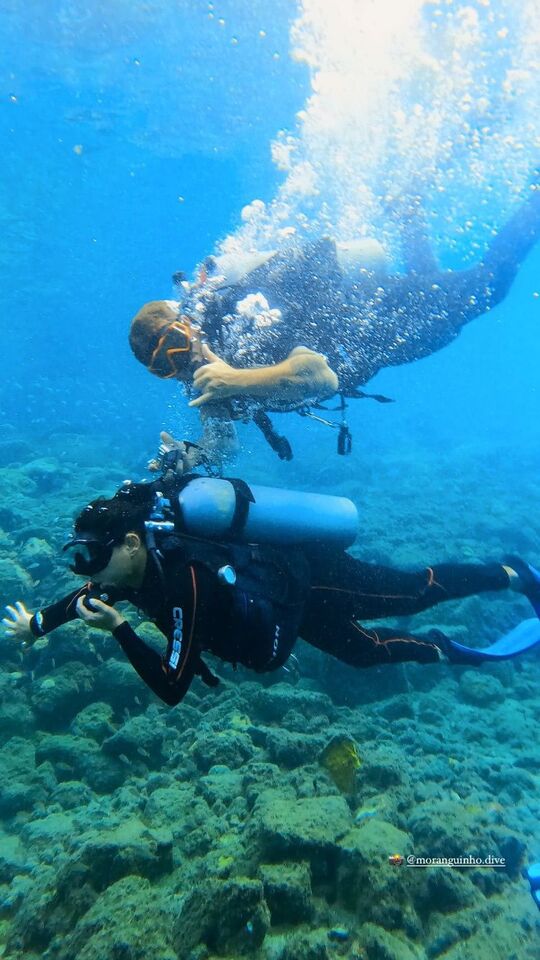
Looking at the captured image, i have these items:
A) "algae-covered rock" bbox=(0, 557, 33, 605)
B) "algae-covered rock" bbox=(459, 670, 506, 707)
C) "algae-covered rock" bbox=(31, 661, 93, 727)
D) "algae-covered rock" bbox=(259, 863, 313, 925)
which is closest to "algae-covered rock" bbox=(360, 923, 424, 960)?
"algae-covered rock" bbox=(259, 863, 313, 925)

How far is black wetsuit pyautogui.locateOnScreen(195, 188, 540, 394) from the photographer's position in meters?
5.04

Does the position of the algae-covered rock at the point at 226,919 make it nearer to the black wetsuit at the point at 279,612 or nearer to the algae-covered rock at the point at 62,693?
the black wetsuit at the point at 279,612

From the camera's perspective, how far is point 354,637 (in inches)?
171

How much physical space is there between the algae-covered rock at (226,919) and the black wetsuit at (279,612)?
124 cm

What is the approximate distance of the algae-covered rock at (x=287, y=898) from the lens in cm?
316

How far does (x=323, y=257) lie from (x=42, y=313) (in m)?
64.6

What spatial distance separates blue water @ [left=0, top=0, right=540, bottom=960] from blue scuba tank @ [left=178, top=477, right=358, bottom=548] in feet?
6.77

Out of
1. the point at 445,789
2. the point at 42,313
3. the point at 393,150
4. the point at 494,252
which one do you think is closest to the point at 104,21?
the point at 393,150

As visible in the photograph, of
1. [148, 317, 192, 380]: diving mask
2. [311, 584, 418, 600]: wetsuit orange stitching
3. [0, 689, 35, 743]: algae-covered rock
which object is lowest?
[0, 689, 35, 743]: algae-covered rock

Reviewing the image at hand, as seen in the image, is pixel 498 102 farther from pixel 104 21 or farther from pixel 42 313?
pixel 42 313

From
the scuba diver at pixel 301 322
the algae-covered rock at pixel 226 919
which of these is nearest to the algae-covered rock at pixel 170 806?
the algae-covered rock at pixel 226 919

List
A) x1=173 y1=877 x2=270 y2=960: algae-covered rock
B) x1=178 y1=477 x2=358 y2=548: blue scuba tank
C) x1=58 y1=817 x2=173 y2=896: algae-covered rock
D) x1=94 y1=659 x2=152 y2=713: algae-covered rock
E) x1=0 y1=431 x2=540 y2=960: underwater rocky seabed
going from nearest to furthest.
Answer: x1=173 y1=877 x2=270 y2=960: algae-covered rock < x1=0 y1=431 x2=540 y2=960: underwater rocky seabed < x1=58 y1=817 x2=173 y2=896: algae-covered rock < x1=178 y1=477 x2=358 y2=548: blue scuba tank < x1=94 y1=659 x2=152 y2=713: algae-covered rock

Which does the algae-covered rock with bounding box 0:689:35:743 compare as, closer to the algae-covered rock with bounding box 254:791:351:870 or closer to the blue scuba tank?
the algae-covered rock with bounding box 254:791:351:870

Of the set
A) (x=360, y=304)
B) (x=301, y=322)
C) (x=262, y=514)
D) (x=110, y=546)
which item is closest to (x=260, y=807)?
(x=262, y=514)
